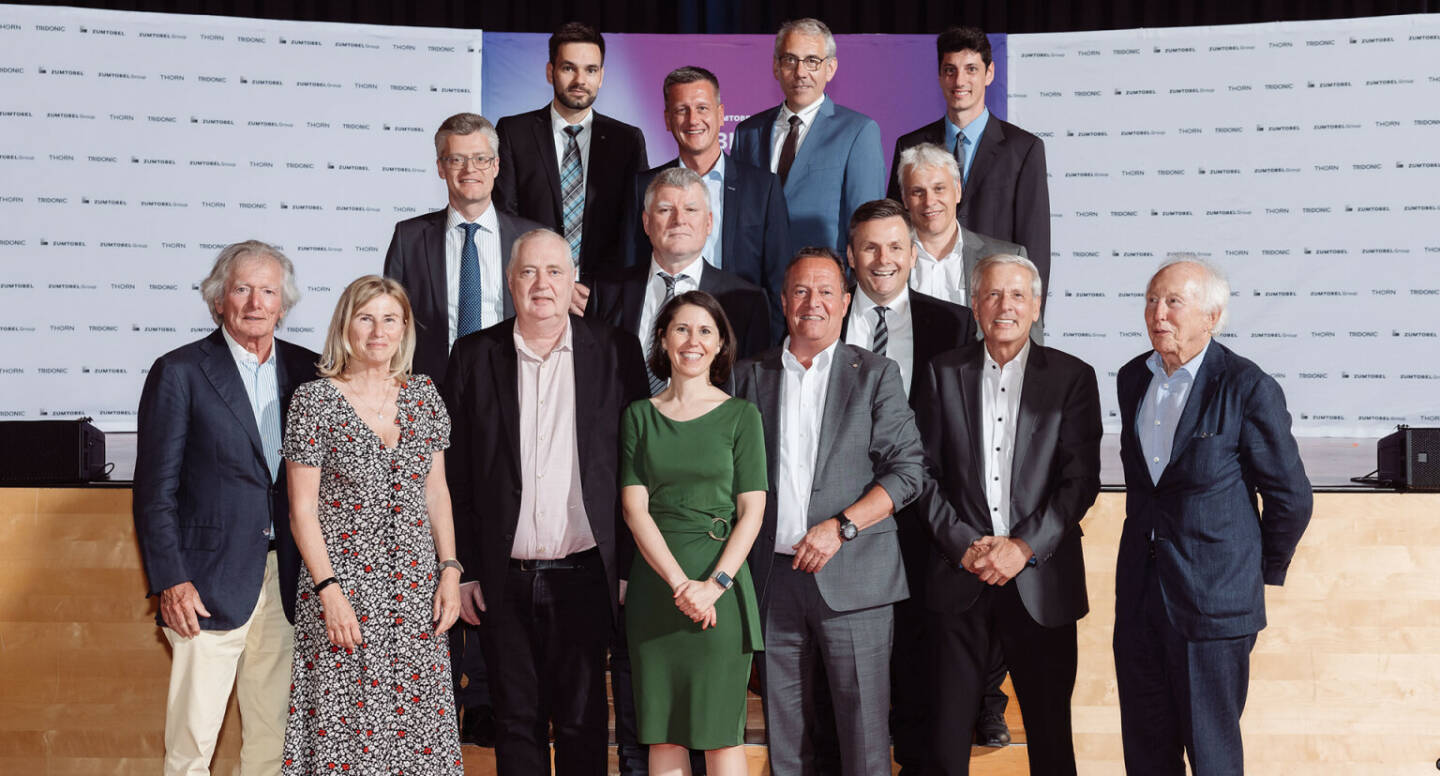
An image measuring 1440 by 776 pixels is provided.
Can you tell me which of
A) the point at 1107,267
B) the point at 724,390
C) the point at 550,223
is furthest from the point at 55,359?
the point at 1107,267

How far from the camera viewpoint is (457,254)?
11.6 feet

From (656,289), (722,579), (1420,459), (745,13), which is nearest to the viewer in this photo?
(722,579)

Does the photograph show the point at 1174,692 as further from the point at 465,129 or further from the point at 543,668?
the point at 465,129

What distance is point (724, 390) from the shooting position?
3.04 meters

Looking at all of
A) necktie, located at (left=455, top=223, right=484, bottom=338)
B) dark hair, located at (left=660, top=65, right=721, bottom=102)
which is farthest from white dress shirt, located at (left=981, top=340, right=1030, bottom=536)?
necktie, located at (left=455, top=223, right=484, bottom=338)

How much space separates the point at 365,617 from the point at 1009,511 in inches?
63.2

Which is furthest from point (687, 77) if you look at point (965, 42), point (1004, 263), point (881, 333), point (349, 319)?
point (349, 319)

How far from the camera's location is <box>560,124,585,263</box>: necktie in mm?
3908

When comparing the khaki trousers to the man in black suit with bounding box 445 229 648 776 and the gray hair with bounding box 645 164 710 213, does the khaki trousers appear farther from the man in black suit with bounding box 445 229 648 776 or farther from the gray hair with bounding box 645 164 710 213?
the gray hair with bounding box 645 164 710 213

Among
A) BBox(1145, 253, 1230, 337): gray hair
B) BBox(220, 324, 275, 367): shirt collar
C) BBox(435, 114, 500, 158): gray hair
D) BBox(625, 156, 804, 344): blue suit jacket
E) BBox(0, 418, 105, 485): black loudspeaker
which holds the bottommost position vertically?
BBox(0, 418, 105, 485): black loudspeaker

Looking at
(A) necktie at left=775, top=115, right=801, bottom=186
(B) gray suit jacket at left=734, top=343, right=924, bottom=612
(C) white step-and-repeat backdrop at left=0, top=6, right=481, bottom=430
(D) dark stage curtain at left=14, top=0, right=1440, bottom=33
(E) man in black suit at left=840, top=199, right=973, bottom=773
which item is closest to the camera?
(B) gray suit jacket at left=734, top=343, right=924, bottom=612

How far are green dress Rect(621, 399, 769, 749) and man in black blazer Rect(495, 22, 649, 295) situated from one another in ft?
3.88

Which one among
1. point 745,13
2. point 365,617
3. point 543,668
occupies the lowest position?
point 543,668

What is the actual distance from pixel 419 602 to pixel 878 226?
155 cm
